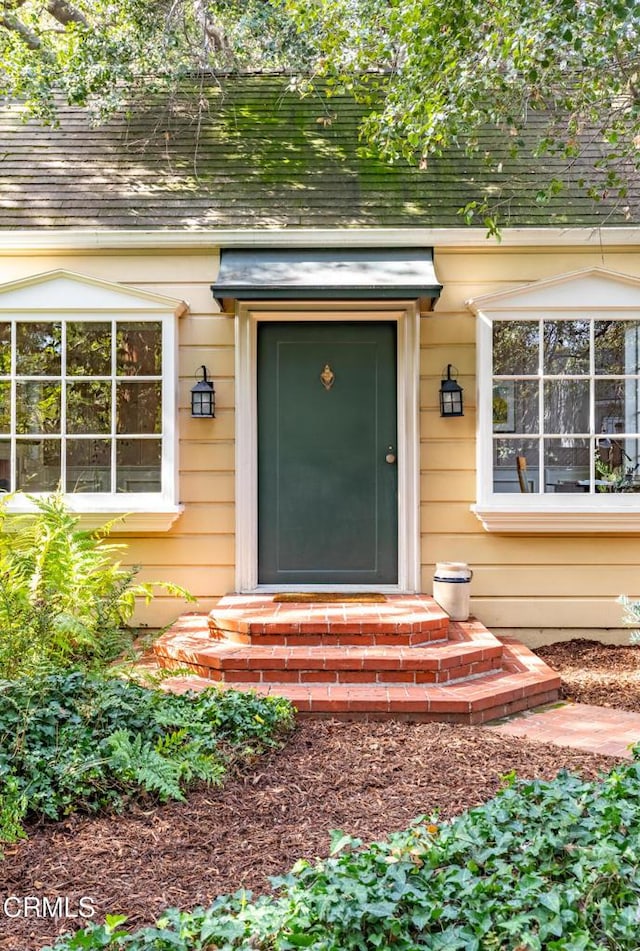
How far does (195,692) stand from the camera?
11.8 feet

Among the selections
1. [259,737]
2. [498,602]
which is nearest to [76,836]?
[259,737]

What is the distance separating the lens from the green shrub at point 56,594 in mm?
3262

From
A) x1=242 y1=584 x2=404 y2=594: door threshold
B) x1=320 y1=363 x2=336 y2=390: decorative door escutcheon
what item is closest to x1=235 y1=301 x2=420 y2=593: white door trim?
x1=242 y1=584 x2=404 y2=594: door threshold

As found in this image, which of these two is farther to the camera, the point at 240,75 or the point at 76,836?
the point at 240,75

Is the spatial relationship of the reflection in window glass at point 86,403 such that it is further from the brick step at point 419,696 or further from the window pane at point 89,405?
the brick step at point 419,696

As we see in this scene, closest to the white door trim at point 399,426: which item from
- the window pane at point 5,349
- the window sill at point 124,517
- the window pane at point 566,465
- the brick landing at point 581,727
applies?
the window sill at point 124,517

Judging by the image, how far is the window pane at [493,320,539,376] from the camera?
5145 millimetres

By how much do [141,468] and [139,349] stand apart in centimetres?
92

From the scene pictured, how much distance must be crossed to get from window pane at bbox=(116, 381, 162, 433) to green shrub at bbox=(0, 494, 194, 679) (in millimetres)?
799

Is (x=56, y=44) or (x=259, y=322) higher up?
(x=56, y=44)

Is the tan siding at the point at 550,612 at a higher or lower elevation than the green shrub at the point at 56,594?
lower

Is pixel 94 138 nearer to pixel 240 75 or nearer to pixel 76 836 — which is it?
pixel 240 75

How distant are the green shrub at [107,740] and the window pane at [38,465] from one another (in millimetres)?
2290

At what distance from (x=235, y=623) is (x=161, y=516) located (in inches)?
44.6
